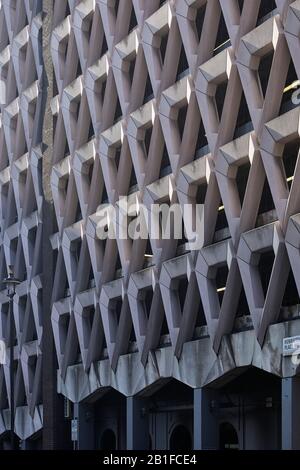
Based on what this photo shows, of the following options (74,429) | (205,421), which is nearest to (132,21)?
(205,421)

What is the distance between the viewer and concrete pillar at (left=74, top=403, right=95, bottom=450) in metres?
54.0

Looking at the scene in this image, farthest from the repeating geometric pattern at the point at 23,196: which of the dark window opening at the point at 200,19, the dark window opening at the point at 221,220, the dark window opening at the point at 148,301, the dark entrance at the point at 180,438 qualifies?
the dark window opening at the point at 221,220

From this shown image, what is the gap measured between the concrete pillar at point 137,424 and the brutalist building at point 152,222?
3.0 inches

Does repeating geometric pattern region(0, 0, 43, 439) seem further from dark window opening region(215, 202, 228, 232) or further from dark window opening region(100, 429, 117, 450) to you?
dark window opening region(215, 202, 228, 232)

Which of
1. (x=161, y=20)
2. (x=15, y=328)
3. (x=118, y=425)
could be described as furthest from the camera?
(x=15, y=328)

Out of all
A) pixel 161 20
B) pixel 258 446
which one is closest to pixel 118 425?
pixel 258 446

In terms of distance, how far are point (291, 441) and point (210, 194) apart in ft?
35.8

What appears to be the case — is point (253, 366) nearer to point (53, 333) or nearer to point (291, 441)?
point (291, 441)

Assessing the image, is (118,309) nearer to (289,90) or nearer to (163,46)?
(163,46)

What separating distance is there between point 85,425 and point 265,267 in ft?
61.3

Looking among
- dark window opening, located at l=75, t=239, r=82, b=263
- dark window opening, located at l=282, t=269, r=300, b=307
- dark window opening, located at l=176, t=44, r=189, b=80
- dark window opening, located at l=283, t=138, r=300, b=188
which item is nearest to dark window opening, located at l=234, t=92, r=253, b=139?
dark window opening, located at l=283, t=138, r=300, b=188

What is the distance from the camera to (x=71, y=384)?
55.0 m

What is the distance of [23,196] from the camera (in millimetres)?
64312

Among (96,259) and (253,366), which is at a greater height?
(96,259)
